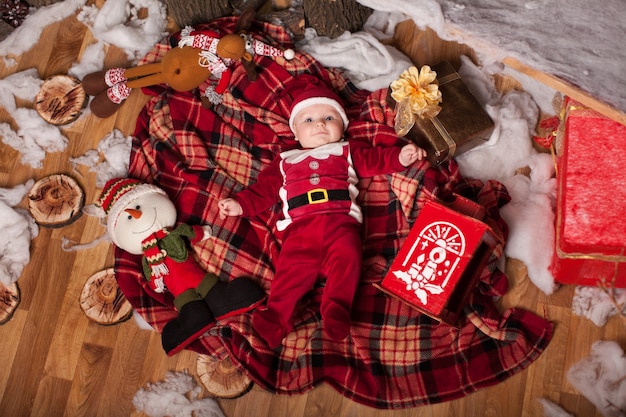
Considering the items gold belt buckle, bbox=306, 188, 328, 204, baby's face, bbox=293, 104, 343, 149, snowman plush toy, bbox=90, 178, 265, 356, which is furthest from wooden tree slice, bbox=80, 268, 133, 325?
baby's face, bbox=293, 104, 343, 149

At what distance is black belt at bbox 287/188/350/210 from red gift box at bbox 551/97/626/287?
708mm

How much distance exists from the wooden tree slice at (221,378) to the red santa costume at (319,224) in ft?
0.57

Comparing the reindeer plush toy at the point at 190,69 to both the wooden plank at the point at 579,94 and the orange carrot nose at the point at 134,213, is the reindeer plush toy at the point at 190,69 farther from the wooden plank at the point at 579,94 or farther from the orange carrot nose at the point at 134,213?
the wooden plank at the point at 579,94

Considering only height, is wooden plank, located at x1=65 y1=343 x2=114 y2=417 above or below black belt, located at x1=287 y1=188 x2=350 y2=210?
below

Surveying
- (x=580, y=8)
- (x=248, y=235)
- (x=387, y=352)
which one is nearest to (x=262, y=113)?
(x=248, y=235)

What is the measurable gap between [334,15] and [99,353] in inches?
59.8

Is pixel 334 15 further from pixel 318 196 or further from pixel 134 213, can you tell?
pixel 134 213

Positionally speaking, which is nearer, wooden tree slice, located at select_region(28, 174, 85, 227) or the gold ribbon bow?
the gold ribbon bow

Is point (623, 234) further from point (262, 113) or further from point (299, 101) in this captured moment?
point (262, 113)

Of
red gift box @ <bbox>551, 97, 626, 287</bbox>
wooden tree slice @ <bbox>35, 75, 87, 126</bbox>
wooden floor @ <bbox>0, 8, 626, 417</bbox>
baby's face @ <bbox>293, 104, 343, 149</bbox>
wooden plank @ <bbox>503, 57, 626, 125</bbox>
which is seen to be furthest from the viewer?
wooden tree slice @ <bbox>35, 75, 87, 126</bbox>

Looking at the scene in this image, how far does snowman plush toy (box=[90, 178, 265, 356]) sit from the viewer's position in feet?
6.55

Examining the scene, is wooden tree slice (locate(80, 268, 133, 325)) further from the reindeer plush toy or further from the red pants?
the reindeer plush toy

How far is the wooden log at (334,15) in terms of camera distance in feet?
7.48

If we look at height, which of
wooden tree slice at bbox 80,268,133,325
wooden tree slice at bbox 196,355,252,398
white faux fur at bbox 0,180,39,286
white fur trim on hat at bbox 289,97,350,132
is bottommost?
wooden tree slice at bbox 196,355,252,398
